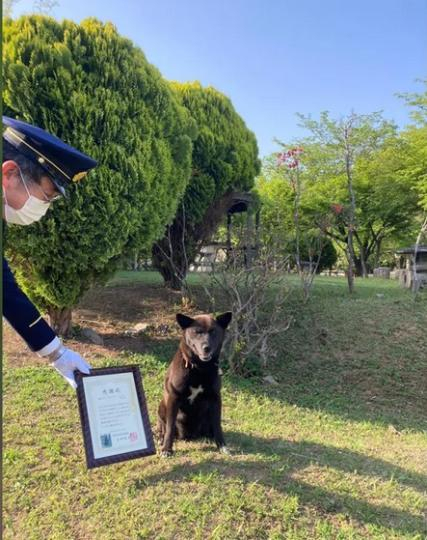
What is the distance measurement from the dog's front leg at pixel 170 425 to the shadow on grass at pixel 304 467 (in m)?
0.13

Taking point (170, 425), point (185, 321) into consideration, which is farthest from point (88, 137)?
point (170, 425)

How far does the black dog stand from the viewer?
366cm

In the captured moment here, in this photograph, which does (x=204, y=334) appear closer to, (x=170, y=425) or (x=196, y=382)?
(x=196, y=382)

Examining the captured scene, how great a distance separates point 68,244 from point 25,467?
2.74 metres

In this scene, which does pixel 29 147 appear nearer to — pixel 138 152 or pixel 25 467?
pixel 25 467

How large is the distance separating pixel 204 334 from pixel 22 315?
1.43 metres

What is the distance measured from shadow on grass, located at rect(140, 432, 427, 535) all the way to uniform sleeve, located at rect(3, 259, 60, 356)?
114 cm

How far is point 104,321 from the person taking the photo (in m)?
7.47

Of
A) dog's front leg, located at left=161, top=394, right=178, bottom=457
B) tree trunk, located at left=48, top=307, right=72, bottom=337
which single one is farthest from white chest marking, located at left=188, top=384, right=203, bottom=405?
tree trunk, located at left=48, top=307, right=72, bottom=337

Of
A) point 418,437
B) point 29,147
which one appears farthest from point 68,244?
point 418,437

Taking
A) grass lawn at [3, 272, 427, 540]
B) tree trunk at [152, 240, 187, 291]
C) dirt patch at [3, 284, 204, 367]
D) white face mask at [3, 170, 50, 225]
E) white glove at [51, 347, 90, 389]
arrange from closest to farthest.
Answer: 1. white face mask at [3, 170, 50, 225]
2. grass lawn at [3, 272, 427, 540]
3. white glove at [51, 347, 90, 389]
4. dirt patch at [3, 284, 204, 367]
5. tree trunk at [152, 240, 187, 291]

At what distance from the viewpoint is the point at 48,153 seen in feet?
8.30

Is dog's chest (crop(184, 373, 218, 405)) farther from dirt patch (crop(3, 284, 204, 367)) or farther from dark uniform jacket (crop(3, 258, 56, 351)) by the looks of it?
dirt patch (crop(3, 284, 204, 367))

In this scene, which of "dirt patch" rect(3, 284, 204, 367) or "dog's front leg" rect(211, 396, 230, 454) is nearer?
"dog's front leg" rect(211, 396, 230, 454)
